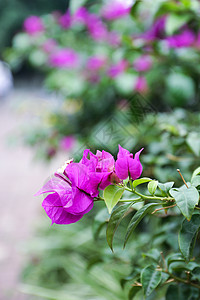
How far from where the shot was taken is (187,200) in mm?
287

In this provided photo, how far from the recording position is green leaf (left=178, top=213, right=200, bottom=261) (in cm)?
32

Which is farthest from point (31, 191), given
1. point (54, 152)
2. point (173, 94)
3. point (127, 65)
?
point (173, 94)

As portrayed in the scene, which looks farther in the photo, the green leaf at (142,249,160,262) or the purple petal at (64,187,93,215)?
the green leaf at (142,249,160,262)

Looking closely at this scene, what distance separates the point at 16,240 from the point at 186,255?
196cm

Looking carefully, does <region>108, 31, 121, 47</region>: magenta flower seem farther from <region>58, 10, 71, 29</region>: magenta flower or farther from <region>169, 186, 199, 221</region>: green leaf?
<region>169, 186, 199, 221</region>: green leaf

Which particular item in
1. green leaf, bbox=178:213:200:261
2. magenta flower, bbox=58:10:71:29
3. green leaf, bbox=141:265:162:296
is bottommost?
green leaf, bbox=141:265:162:296

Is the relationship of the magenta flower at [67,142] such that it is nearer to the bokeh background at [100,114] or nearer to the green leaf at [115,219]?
the bokeh background at [100,114]

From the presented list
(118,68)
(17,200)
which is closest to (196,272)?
(118,68)

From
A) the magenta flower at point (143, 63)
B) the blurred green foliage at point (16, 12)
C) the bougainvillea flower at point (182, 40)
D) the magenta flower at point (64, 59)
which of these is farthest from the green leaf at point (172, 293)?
the blurred green foliage at point (16, 12)

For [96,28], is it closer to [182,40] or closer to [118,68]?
[118,68]

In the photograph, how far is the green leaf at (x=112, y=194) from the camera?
0.99 ft

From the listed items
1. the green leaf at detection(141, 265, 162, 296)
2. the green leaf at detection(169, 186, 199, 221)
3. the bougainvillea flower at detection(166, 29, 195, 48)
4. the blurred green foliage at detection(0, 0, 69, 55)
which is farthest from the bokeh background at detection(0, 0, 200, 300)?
the blurred green foliage at detection(0, 0, 69, 55)

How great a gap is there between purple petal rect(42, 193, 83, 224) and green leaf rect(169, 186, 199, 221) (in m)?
0.09

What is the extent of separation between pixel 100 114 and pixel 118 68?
342 millimetres
